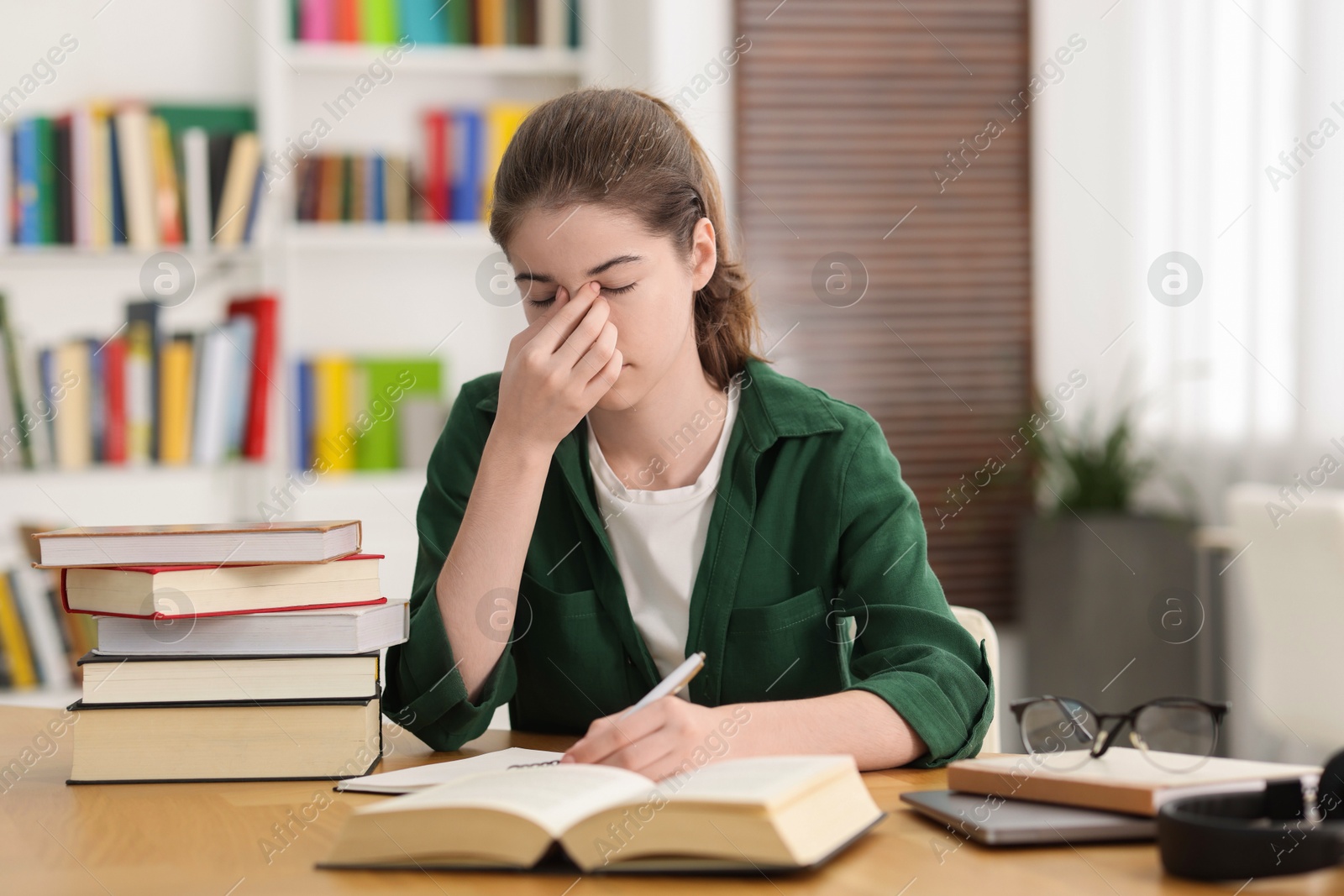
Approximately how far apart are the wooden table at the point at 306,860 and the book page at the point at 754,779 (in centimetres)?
5

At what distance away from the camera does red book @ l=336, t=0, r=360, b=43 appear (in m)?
3.07

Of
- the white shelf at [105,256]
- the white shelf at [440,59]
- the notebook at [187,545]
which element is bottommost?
the notebook at [187,545]

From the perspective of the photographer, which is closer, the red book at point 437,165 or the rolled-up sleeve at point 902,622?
the rolled-up sleeve at point 902,622

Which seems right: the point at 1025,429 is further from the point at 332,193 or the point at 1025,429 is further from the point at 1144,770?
the point at 1144,770

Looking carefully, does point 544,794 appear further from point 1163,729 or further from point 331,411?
point 331,411

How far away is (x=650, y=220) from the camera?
136 cm

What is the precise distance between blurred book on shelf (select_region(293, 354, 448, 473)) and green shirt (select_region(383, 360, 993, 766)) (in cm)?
165

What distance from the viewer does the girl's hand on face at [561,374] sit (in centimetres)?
129

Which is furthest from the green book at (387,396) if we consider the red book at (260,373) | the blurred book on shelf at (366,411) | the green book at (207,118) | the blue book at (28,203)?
the blue book at (28,203)

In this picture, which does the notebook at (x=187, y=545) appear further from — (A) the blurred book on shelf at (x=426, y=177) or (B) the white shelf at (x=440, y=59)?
(B) the white shelf at (x=440, y=59)

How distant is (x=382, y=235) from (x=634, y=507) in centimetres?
182

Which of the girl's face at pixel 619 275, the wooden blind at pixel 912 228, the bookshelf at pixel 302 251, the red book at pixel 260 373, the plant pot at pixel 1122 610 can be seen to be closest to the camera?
the girl's face at pixel 619 275

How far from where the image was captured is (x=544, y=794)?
0.78m

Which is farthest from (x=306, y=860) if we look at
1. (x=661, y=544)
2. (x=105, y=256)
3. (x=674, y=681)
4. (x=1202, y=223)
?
(x=1202, y=223)
